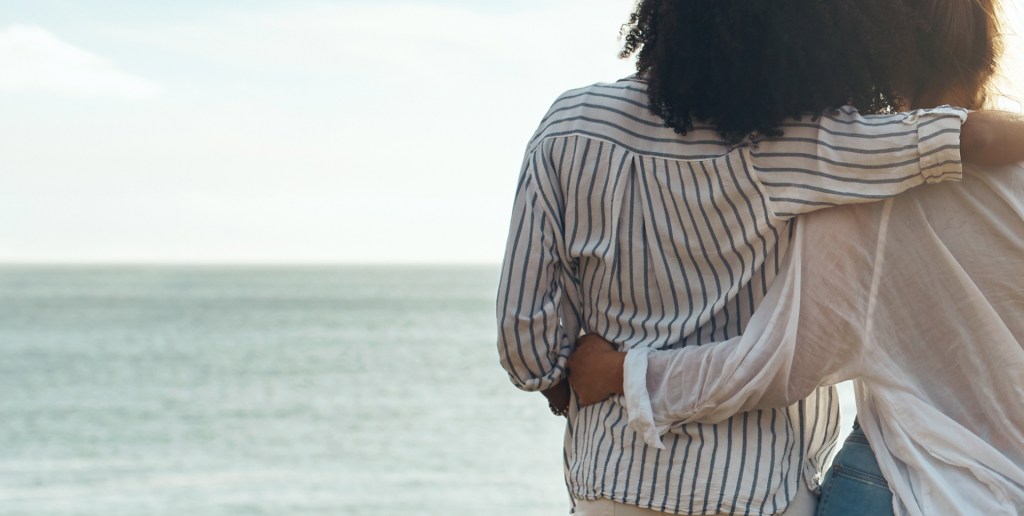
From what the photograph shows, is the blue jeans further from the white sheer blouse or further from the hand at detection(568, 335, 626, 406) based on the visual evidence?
the hand at detection(568, 335, 626, 406)

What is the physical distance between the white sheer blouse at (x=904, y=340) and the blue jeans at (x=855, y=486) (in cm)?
2

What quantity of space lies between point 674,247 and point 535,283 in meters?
0.22

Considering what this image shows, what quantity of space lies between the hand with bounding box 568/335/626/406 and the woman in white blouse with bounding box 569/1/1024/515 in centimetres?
4

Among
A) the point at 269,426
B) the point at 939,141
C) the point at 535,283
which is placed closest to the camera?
the point at 939,141

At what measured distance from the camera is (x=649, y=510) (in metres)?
1.73

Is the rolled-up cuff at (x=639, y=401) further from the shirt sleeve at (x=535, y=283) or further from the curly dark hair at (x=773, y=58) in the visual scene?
the curly dark hair at (x=773, y=58)

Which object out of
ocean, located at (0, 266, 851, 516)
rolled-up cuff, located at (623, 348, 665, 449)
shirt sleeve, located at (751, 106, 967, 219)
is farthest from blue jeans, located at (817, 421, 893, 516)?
ocean, located at (0, 266, 851, 516)

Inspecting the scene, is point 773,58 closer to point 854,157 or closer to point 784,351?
point 854,157

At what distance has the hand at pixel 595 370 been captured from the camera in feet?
A: 5.84

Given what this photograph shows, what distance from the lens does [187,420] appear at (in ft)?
66.9

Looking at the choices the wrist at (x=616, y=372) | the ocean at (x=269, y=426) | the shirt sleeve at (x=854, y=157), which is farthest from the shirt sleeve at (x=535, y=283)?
the ocean at (x=269, y=426)

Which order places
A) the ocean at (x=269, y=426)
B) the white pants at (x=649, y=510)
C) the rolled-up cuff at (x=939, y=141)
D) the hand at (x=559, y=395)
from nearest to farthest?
the rolled-up cuff at (x=939, y=141) → the white pants at (x=649, y=510) → the hand at (x=559, y=395) → the ocean at (x=269, y=426)

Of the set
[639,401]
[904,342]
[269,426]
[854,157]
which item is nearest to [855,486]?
[904,342]

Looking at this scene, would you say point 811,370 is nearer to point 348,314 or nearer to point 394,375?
point 394,375
